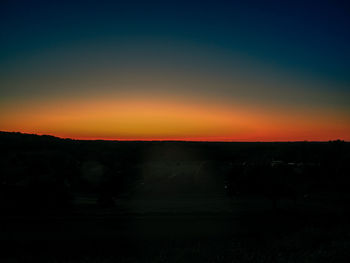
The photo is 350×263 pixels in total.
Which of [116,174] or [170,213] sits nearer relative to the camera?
[170,213]

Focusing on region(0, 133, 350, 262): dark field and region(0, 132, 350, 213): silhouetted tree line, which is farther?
region(0, 132, 350, 213): silhouetted tree line

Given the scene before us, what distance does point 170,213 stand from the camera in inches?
1142

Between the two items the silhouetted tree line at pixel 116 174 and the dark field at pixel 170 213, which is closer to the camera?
the dark field at pixel 170 213

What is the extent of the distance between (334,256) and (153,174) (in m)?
42.3

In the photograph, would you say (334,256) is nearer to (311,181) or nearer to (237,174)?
(237,174)

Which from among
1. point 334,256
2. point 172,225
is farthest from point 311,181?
point 334,256

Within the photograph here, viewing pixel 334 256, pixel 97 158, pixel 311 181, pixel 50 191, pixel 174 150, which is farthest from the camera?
pixel 174 150

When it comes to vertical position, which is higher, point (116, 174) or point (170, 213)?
point (116, 174)

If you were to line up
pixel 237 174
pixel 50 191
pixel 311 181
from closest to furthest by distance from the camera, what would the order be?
pixel 50 191 → pixel 237 174 → pixel 311 181

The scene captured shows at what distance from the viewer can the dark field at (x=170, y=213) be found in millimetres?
18016

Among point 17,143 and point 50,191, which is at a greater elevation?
point 17,143

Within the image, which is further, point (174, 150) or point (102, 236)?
point (174, 150)

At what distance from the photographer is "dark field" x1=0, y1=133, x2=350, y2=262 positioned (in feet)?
59.1

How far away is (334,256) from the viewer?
15.6 metres
